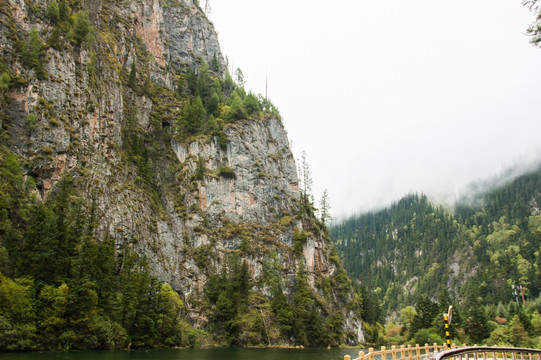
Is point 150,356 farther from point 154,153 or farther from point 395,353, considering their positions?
point 154,153

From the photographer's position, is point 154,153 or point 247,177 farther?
point 247,177

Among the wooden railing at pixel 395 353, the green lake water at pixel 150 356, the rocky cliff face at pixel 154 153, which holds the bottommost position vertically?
the green lake water at pixel 150 356

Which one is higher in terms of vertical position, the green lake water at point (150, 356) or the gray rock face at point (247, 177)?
the gray rock face at point (247, 177)

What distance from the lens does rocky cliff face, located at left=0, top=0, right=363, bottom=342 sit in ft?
237

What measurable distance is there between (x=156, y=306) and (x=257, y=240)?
36821 mm

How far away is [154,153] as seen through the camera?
9938 cm

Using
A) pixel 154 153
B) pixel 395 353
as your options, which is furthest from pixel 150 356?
pixel 154 153

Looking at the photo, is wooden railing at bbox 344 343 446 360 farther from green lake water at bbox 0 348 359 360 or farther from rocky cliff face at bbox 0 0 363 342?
rocky cliff face at bbox 0 0 363 342

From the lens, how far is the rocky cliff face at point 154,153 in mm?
72188

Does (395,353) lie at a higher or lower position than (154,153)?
lower

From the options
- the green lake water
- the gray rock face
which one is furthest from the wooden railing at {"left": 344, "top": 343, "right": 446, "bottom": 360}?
the gray rock face

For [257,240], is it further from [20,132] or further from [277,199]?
[20,132]

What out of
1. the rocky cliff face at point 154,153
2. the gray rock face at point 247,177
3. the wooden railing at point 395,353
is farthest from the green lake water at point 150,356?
the gray rock face at point 247,177

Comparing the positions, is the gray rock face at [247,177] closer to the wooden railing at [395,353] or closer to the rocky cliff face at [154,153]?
the rocky cliff face at [154,153]
